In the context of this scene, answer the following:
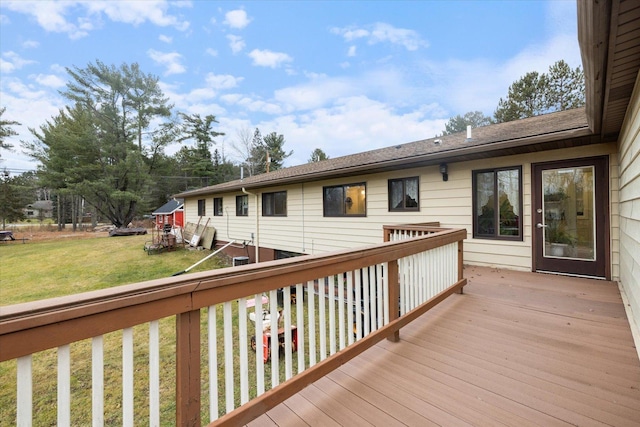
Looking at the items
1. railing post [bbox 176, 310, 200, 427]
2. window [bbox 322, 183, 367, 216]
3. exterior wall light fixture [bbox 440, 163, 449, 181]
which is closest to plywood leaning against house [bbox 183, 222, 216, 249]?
window [bbox 322, 183, 367, 216]

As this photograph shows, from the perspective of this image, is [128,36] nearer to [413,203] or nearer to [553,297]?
[413,203]

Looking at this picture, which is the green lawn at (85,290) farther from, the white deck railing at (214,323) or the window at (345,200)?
the window at (345,200)

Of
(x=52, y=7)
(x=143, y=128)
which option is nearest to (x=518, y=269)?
→ (x=52, y=7)

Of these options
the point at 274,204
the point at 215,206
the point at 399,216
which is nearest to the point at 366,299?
the point at 399,216

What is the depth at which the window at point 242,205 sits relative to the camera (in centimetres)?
1184

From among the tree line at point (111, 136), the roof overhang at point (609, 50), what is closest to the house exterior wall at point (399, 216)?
the roof overhang at point (609, 50)

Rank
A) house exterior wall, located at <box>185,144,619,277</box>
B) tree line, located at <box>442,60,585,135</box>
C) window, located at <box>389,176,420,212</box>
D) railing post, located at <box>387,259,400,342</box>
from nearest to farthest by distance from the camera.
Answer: railing post, located at <box>387,259,400,342</box> < house exterior wall, located at <box>185,144,619,277</box> < window, located at <box>389,176,420,212</box> < tree line, located at <box>442,60,585,135</box>

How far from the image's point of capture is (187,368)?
1268 millimetres

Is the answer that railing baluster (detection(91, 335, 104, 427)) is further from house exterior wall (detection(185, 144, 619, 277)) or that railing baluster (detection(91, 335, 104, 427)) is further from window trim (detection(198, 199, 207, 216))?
window trim (detection(198, 199, 207, 216))

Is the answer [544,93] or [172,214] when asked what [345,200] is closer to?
[544,93]

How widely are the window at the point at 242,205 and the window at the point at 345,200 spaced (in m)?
4.58

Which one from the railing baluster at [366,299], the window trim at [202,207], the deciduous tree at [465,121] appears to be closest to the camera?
the railing baluster at [366,299]

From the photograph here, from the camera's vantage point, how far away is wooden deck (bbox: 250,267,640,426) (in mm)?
1697

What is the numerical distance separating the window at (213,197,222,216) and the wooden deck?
12130mm
